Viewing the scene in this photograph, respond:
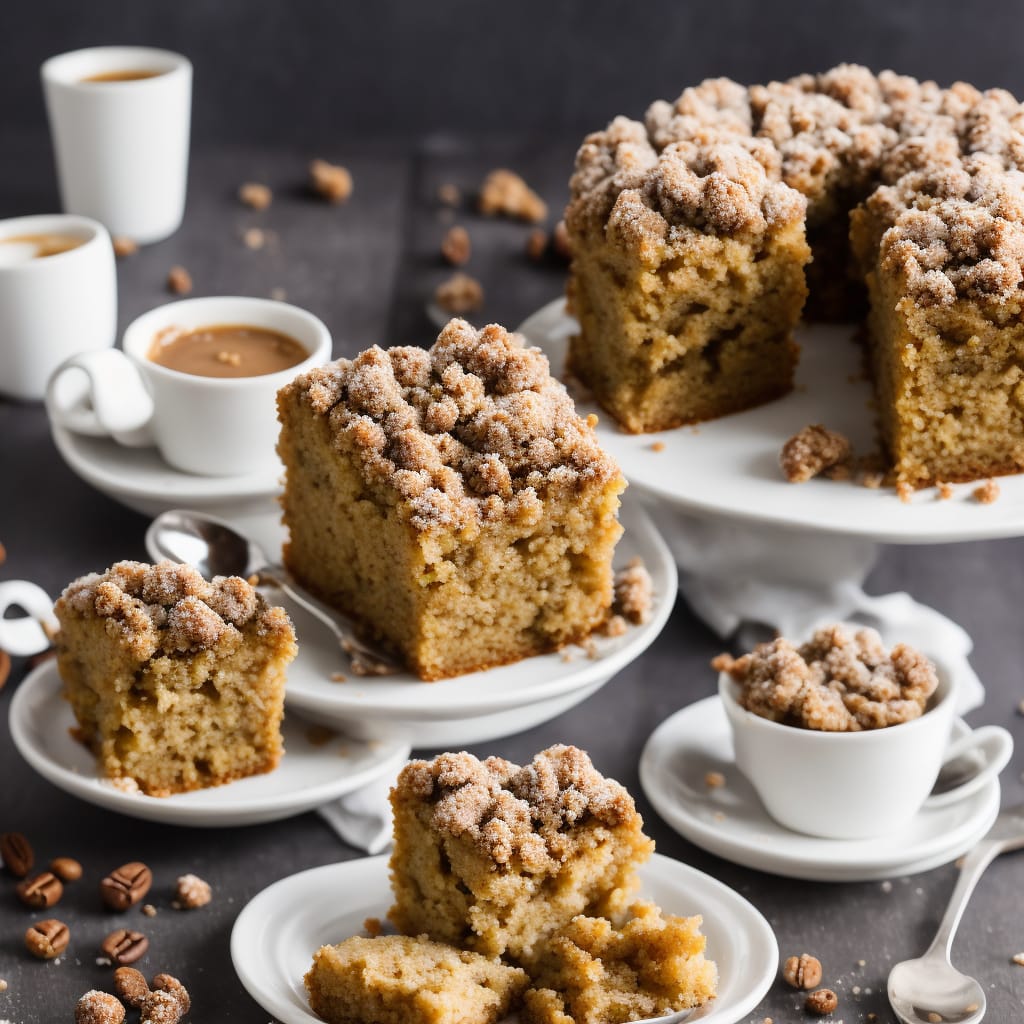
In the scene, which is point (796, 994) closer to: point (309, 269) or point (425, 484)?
point (425, 484)

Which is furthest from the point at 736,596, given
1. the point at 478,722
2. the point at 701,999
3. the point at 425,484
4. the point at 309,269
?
the point at 309,269

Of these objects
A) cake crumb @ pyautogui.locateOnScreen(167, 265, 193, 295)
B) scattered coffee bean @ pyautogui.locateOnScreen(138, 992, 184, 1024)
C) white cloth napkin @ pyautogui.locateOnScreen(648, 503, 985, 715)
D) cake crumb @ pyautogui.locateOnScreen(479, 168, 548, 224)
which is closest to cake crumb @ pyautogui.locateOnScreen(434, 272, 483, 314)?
cake crumb @ pyautogui.locateOnScreen(479, 168, 548, 224)

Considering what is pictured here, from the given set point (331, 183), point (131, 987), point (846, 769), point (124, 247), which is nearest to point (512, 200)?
point (331, 183)

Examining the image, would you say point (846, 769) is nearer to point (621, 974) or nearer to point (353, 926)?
point (621, 974)

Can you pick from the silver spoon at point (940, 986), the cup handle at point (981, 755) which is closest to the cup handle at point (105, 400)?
the cup handle at point (981, 755)

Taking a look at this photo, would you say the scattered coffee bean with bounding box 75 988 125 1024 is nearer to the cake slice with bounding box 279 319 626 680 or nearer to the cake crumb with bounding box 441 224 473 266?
the cake slice with bounding box 279 319 626 680

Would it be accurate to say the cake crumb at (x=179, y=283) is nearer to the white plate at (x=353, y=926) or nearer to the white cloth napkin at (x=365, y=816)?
the white cloth napkin at (x=365, y=816)
